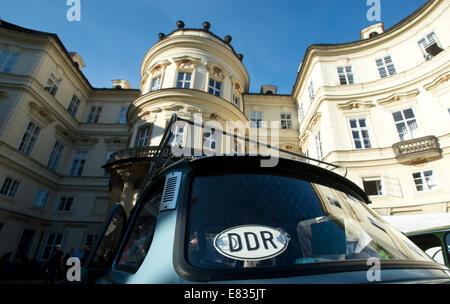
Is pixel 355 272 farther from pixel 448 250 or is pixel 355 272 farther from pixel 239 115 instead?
pixel 239 115

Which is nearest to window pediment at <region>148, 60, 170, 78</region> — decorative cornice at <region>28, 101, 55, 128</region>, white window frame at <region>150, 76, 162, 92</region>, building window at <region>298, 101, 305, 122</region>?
white window frame at <region>150, 76, 162, 92</region>

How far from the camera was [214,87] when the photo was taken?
57.6 feet

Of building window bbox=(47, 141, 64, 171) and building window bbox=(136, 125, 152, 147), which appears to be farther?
building window bbox=(47, 141, 64, 171)

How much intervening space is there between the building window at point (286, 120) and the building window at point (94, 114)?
19.6 metres

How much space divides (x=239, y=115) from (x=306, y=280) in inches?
653

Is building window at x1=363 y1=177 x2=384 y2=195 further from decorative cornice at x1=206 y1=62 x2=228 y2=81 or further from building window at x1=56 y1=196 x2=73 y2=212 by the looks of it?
building window at x1=56 y1=196 x2=73 y2=212

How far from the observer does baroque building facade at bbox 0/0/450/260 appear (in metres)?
12.9

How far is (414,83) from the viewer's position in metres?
14.3

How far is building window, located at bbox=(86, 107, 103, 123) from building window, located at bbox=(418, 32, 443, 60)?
2849 centimetres

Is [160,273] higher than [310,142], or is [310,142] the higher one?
[310,142]

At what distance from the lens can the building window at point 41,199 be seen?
698 inches

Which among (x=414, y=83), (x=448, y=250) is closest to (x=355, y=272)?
(x=448, y=250)

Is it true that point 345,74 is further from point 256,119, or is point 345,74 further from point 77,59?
point 77,59

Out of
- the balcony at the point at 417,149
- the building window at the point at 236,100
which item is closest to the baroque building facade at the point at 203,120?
the balcony at the point at 417,149
